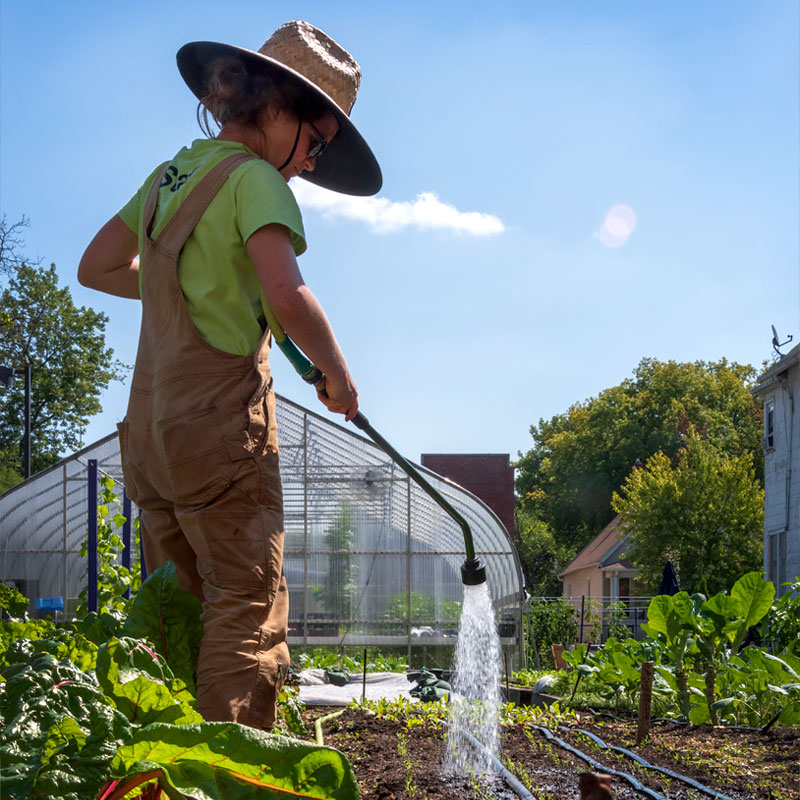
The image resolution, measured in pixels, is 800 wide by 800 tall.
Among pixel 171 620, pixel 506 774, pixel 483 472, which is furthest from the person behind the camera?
pixel 483 472

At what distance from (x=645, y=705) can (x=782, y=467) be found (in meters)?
17.8

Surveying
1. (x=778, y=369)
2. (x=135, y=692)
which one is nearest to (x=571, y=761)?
(x=135, y=692)

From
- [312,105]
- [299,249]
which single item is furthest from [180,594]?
[312,105]

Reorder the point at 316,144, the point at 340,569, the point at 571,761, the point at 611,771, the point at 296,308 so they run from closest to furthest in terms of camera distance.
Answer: the point at 296,308 < the point at 316,144 < the point at 611,771 < the point at 571,761 < the point at 340,569

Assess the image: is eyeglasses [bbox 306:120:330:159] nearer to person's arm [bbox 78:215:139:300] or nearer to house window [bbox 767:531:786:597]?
person's arm [bbox 78:215:139:300]

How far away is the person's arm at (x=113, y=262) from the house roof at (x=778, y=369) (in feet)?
61.7

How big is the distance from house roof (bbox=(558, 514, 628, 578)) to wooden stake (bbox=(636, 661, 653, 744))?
3078cm

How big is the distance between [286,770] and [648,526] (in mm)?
31018

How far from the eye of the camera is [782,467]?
20.9 m

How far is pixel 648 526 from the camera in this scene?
3080cm

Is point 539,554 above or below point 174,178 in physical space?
below

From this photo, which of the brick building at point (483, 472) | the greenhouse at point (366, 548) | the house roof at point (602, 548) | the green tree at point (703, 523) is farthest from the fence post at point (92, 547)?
the house roof at point (602, 548)

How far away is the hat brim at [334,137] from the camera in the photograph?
2275mm

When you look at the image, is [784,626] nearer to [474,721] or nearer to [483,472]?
[474,721]
